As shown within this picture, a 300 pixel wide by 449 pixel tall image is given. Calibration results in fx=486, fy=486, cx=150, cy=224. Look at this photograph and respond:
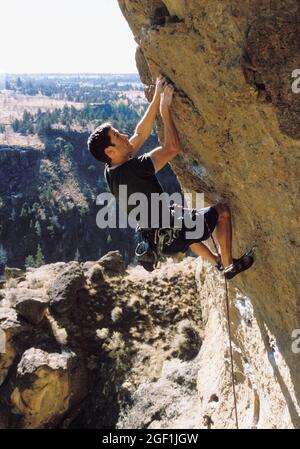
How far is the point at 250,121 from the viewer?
14.9ft

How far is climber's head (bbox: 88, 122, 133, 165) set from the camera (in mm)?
4859

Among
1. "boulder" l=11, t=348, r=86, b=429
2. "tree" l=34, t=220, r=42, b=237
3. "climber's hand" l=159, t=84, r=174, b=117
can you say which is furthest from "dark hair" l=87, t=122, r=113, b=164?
"tree" l=34, t=220, r=42, b=237

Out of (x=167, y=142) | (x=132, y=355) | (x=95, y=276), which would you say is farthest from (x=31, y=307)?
(x=167, y=142)

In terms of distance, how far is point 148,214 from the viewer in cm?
526

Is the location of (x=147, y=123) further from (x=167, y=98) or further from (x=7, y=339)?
(x=7, y=339)

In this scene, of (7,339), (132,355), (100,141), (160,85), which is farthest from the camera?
(132,355)

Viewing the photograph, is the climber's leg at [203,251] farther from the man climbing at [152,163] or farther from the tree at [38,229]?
the tree at [38,229]

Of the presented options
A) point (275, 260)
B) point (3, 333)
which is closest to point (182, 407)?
point (3, 333)

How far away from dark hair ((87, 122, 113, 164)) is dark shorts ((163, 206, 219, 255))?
3.79 feet

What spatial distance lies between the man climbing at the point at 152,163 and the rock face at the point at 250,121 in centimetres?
17

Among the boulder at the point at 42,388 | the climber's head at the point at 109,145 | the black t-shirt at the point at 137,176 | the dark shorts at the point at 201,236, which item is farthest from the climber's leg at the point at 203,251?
the boulder at the point at 42,388

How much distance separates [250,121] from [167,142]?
939mm

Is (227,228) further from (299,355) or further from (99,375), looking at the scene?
(99,375)

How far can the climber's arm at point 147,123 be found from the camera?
5.13m
